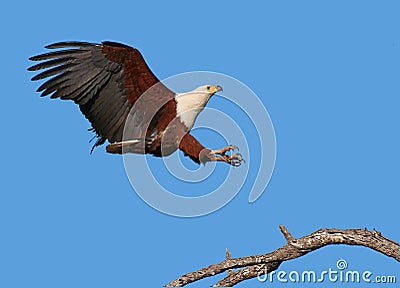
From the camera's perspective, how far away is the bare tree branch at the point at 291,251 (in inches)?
401

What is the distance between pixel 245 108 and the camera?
10664mm

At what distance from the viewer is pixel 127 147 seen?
10.9 meters

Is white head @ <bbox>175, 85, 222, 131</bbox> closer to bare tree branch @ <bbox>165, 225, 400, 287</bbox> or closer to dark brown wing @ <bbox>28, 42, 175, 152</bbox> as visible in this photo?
dark brown wing @ <bbox>28, 42, 175, 152</bbox>

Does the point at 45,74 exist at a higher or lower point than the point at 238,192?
higher

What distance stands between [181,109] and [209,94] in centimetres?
37

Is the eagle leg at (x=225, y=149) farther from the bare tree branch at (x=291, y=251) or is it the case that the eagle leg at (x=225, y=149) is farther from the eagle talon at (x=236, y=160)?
the bare tree branch at (x=291, y=251)

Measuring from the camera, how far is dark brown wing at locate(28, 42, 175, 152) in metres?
10.7

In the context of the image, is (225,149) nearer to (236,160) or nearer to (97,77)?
(236,160)

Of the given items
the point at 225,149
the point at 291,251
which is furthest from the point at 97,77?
the point at 291,251

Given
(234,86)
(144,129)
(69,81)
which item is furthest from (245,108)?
(69,81)

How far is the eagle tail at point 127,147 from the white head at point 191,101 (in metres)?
0.57

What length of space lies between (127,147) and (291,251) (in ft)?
7.34

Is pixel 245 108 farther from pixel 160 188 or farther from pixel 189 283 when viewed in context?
pixel 189 283

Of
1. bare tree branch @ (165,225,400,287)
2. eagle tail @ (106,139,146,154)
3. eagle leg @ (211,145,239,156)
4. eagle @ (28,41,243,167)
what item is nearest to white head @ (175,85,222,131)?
eagle @ (28,41,243,167)
